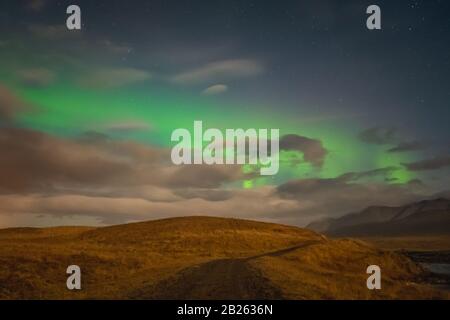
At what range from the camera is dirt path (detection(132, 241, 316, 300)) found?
2703 centimetres

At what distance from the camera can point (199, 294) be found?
89.3 ft

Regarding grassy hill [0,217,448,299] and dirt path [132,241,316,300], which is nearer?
dirt path [132,241,316,300]

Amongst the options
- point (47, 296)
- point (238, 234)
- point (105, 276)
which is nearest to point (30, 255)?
point (105, 276)

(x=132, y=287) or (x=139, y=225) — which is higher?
(x=139, y=225)

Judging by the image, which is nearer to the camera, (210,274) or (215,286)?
(215,286)

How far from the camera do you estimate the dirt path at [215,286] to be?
27031mm

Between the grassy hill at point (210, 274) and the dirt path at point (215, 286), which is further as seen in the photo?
the grassy hill at point (210, 274)

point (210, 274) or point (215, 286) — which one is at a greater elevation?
point (210, 274)

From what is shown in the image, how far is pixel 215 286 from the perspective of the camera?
28.9 m
